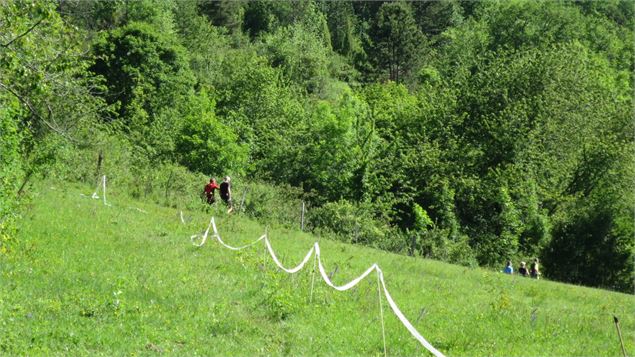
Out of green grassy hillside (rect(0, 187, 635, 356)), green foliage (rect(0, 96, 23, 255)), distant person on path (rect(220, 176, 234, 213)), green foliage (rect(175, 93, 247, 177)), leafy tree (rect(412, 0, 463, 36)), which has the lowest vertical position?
green grassy hillside (rect(0, 187, 635, 356))

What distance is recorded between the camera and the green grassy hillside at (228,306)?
10.8 m

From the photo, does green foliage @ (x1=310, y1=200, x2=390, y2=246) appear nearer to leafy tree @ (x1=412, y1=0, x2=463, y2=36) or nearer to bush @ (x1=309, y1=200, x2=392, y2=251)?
bush @ (x1=309, y1=200, x2=392, y2=251)

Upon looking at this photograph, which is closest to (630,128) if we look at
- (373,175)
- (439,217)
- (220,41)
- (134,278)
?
(439,217)

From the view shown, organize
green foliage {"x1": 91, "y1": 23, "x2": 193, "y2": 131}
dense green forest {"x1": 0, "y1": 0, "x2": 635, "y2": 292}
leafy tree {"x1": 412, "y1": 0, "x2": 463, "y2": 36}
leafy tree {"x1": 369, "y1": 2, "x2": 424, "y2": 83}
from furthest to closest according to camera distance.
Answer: leafy tree {"x1": 412, "y1": 0, "x2": 463, "y2": 36}, leafy tree {"x1": 369, "y1": 2, "x2": 424, "y2": 83}, green foliage {"x1": 91, "y1": 23, "x2": 193, "y2": 131}, dense green forest {"x1": 0, "y1": 0, "x2": 635, "y2": 292}

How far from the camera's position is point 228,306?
13031 millimetres

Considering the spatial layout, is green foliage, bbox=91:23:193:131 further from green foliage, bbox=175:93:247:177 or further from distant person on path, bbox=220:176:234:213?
distant person on path, bbox=220:176:234:213

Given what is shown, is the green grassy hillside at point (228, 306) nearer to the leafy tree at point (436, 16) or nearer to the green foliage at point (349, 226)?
the green foliage at point (349, 226)

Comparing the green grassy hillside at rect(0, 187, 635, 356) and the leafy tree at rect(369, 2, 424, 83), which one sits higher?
the leafy tree at rect(369, 2, 424, 83)

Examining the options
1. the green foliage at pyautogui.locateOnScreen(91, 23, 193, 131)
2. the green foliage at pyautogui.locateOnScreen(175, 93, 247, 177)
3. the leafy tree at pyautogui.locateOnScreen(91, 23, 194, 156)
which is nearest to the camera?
the green foliage at pyautogui.locateOnScreen(175, 93, 247, 177)

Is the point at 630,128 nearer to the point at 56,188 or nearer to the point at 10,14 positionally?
the point at 56,188

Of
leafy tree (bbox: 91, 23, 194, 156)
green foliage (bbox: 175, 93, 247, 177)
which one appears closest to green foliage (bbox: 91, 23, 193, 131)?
leafy tree (bbox: 91, 23, 194, 156)

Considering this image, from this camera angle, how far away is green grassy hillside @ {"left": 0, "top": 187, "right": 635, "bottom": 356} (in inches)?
425

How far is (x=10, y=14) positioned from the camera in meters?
11.0

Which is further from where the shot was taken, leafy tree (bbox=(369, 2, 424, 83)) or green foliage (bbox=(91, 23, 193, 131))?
leafy tree (bbox=(369, 2, 424, 83))
